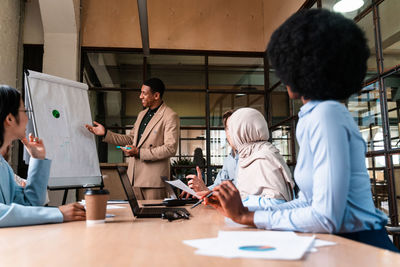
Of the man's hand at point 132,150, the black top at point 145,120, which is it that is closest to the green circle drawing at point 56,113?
the man's hand at point 132,150

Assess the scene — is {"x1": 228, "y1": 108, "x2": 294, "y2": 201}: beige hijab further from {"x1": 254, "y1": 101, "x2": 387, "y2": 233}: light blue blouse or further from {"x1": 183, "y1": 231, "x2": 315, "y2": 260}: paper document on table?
{"x1": 183, "y1": 231, "x2": 315, "y2": 260}: paper document on table

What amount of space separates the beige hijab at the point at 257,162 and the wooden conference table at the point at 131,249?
1.65ft

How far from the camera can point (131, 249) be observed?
0.79m

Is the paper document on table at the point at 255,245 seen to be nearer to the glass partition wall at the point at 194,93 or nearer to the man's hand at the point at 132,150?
the man's hand at the point at 132,150

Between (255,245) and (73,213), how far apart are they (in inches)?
32.3

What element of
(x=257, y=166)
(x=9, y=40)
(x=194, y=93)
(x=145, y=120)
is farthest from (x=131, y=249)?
(x=194, y=93)

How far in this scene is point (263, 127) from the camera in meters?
1.87

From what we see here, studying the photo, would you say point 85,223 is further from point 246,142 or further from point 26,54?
point 26,54

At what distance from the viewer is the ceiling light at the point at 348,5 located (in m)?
3.22

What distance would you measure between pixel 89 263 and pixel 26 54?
5.03 m

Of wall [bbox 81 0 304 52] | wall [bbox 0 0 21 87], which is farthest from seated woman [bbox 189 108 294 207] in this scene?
wall [bbox 81 0 304 52]

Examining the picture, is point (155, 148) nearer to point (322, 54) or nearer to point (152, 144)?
point (152, 144)

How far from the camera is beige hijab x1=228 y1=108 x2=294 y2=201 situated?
1604 mm

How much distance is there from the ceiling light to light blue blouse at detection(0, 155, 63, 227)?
9.95ft
